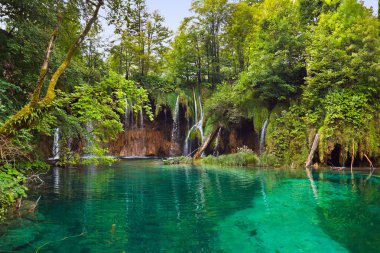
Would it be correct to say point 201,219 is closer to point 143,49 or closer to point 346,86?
point 346,86

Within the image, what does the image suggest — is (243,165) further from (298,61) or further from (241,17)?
(241,17)

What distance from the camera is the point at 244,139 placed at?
2503 cm

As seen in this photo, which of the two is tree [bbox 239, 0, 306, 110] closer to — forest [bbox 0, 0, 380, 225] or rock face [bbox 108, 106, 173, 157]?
forest [bbox 0, 0, 380, 225]

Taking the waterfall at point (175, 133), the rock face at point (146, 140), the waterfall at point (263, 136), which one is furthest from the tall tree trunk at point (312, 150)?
the rock face at point (146, 140)

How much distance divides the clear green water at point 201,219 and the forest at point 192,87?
1.05m

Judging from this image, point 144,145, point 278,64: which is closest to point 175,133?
point 144,145

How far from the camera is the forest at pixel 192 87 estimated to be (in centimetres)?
718

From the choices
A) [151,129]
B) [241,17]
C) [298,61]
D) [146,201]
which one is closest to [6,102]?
[146,201]

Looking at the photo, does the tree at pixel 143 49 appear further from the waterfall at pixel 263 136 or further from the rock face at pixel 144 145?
the waterfall at pixel 263 136

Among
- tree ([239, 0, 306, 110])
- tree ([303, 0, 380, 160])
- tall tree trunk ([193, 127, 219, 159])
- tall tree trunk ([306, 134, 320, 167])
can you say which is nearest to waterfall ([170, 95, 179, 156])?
tall tree trunk ([193, 127, 219, 159])

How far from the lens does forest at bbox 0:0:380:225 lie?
7178 mm

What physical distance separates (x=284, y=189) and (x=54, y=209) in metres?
7.79

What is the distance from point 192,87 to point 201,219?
25.2m

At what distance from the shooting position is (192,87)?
31172 millimetres
